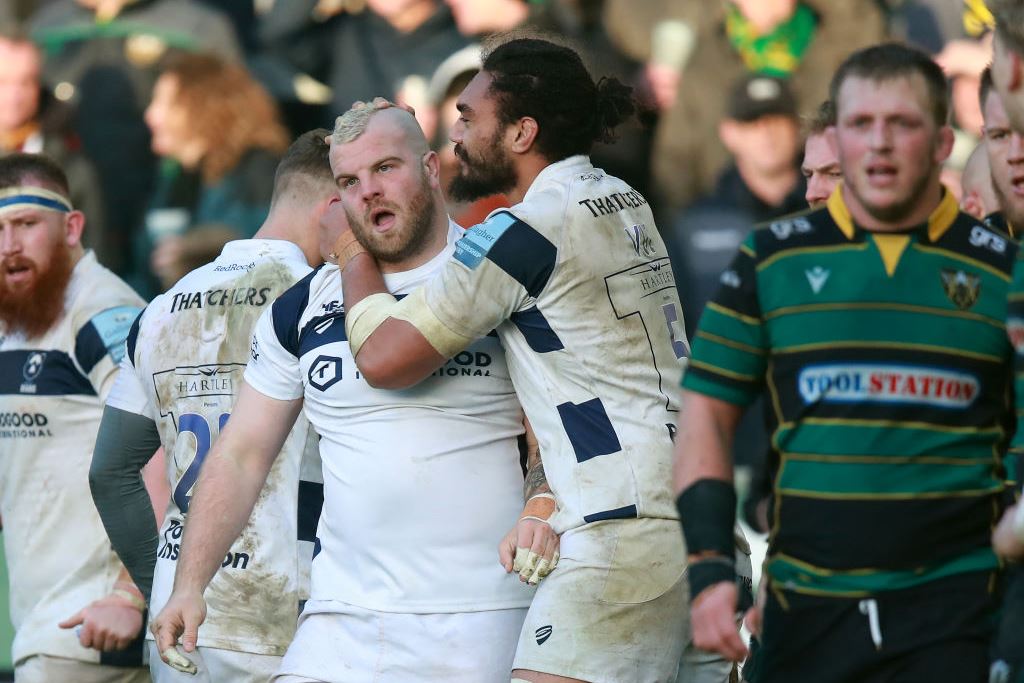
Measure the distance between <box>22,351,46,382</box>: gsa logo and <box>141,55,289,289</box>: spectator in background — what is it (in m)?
2.98

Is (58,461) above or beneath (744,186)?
beneath

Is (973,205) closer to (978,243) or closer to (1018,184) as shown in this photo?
(1018,184)

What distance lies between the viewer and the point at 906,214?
407 centimetres

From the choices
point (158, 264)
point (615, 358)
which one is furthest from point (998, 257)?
point (158, 264)

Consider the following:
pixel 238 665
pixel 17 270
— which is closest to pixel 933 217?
pixel 238 665

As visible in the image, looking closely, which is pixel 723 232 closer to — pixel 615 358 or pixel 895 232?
pixel 615 358

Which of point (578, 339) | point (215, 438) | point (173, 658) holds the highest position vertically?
point (578, 339)

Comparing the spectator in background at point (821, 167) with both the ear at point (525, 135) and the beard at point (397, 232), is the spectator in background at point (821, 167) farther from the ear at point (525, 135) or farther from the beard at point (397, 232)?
the beard at point (397, 232)

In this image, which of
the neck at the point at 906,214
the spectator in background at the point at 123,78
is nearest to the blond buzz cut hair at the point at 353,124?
the neck at the point at 906,214

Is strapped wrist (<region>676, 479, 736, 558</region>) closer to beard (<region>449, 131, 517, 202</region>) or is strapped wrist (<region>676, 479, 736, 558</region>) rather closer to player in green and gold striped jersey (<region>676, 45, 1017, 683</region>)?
player in green and gold striped jersey (<region>676, 45, 1017, 683</region>)

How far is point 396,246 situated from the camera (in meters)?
5.39

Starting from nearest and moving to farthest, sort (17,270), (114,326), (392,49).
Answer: (114,326) < (17,270) < (392,49)

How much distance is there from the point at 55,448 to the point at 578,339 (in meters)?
2.80

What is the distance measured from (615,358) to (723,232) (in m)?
4.76
